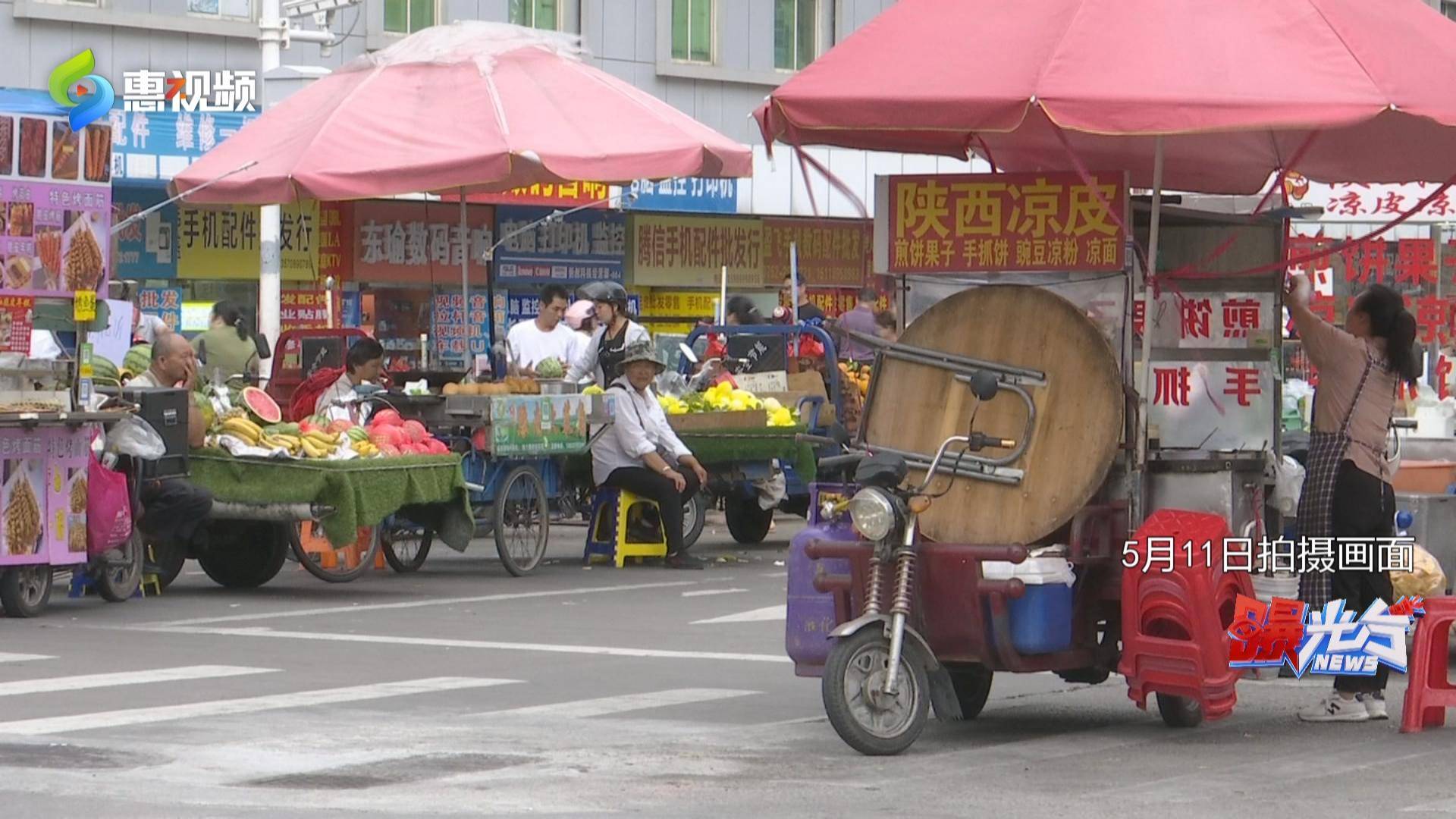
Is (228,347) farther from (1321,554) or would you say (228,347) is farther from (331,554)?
(1321,554)

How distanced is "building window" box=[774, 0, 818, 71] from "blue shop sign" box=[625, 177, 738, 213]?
2.73 metres

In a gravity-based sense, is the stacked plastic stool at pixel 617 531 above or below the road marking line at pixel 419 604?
above

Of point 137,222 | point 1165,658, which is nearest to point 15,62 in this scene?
point 137,222

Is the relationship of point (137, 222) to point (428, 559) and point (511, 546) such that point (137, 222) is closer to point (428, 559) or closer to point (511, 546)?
point (428, 559)

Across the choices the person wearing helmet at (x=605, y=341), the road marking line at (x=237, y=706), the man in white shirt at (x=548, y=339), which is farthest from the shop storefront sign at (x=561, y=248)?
the road marking line at (x=237, y=706)

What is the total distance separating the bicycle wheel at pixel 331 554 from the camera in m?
16.0

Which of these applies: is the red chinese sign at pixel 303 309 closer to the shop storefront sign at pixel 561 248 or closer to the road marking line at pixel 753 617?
the shop storefront sign at pixel 561 248

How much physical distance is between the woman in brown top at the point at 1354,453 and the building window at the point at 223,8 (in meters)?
16.6

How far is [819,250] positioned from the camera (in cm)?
3192

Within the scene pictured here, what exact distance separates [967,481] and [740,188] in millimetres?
20331

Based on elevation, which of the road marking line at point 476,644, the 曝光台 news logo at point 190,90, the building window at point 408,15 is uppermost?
the building window at point 408,15

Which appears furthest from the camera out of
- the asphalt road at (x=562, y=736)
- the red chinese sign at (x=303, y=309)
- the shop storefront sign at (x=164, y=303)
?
the red chinese sign at (x=303, y=309)

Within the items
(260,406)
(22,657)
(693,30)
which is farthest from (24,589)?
(693,30)

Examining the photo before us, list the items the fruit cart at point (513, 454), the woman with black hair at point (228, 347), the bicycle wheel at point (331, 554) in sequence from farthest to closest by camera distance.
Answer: the woman with black hair at point (228, 347)
the fruit cart at point (513, 454)
the bicycle wheel at point (331, 554)
